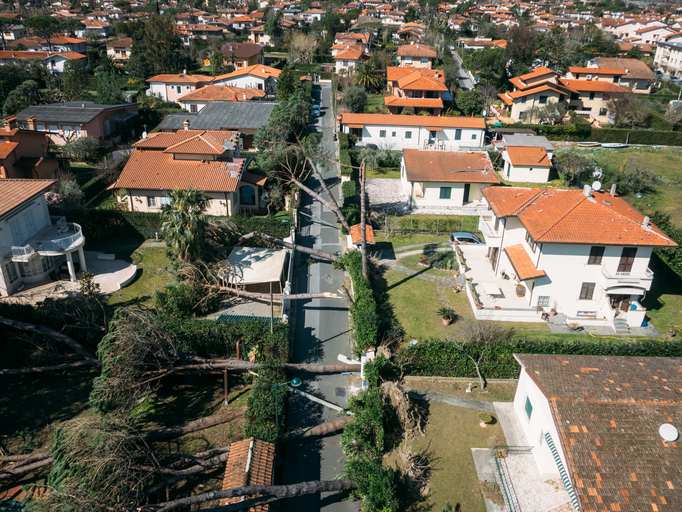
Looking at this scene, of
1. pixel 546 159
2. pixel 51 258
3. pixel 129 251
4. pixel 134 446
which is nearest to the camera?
pixel 134 446

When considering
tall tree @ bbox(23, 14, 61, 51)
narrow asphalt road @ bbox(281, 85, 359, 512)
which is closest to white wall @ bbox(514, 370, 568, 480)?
narrow asphalt road @ bbox(281, 85, 359, 512)

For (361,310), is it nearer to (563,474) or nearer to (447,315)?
(447,315)

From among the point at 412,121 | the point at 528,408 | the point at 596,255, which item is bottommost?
the point at 528,408

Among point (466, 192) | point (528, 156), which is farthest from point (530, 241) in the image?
point (528, 156)

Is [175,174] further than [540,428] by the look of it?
Yes

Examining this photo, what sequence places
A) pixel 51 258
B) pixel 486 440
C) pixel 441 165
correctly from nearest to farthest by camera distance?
pixel 486 440 < pixel 51 258 < pixel 441 165

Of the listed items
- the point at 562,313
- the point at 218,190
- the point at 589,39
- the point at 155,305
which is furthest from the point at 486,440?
the point at 589,39

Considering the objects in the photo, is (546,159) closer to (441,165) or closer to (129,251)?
(441,165)
